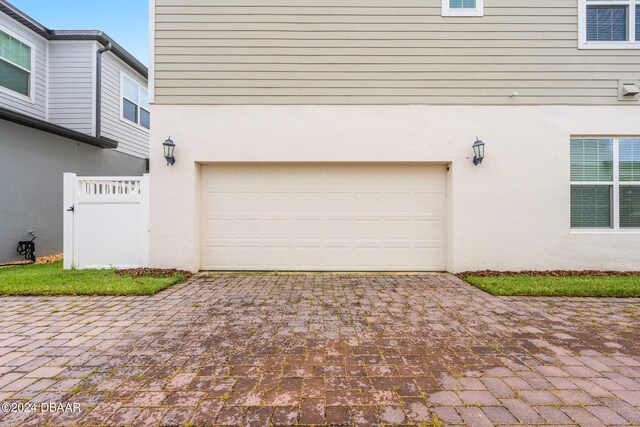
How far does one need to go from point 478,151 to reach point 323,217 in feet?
9.99

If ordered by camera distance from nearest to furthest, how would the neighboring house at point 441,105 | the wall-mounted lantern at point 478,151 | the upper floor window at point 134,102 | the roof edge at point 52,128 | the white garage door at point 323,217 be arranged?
the wall-mounted lantern at point 478,151 < the neighboring house at point 441,105 < the white garage door at point 323,217 < the roof edge at point 52,128 < the upper floor window at point 134,102

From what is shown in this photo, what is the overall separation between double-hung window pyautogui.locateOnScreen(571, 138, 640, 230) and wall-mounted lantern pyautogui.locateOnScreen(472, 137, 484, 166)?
5.77 feet

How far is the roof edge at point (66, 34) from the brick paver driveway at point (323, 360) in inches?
315

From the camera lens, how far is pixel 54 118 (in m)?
9.19

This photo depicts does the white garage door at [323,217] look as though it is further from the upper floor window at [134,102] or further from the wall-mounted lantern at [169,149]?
the upper floor window at [134,102]

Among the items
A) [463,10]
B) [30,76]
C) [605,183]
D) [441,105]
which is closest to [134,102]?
[30,76]

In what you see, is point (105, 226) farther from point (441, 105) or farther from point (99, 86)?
point (441, 105)

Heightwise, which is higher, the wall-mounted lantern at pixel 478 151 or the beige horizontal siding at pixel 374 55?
the beige horizontal siding at pixel 374 55

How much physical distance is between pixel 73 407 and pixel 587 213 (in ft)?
25.2

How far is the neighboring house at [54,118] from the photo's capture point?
6910mm

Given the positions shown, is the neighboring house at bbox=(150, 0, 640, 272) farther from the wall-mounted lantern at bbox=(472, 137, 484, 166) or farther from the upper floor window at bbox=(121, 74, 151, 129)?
the upper floor window at bbox=(121, 74, 151, 129)

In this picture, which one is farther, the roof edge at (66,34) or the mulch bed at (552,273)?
the roof edge at (66,34)

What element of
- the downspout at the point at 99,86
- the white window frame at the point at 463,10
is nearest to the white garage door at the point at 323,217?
the white window frame at the point at 463,10
